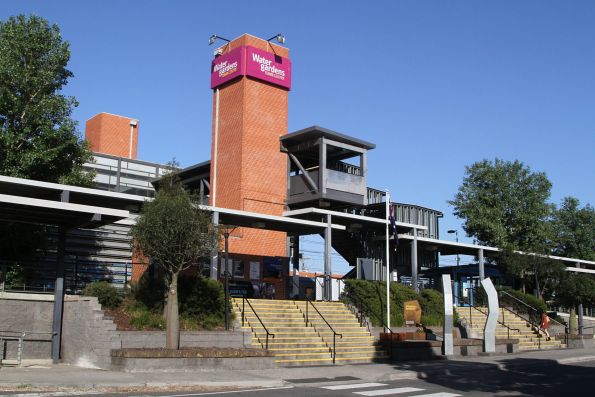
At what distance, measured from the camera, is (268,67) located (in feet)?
Answer: 112

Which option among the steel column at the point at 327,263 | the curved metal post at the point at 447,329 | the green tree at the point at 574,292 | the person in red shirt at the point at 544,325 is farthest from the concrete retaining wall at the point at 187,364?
the green tree at the point at 574,292

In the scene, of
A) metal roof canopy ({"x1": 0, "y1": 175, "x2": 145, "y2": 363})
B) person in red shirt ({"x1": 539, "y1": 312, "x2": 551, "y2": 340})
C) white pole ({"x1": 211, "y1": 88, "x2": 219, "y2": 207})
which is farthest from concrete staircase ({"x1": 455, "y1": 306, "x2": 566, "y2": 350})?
metal roof canopy ({"x1": 0, "y1": 175, "x2": 145, "y2": 363})

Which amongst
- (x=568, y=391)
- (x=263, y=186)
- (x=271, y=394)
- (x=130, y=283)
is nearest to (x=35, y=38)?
(x=130, y=283)

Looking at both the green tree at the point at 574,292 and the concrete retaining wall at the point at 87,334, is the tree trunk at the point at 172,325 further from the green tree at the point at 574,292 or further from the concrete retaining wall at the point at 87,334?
the green tree at the point at 574,292

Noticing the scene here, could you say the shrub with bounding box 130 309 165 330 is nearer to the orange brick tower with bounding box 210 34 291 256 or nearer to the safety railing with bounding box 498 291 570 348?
the orange brick tower with bounding box 210 34 291 256

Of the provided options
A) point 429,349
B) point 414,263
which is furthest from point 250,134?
point 429,349

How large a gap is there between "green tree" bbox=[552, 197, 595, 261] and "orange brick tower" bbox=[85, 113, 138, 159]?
112ft

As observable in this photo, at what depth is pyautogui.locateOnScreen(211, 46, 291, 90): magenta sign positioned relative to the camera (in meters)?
33.2

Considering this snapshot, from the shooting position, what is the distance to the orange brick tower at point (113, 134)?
163ft

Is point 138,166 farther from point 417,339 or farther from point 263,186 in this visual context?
point 417,339

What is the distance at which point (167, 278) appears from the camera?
19812mm

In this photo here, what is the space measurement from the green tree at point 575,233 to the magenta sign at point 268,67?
91.2 ft

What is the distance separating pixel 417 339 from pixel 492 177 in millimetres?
20776

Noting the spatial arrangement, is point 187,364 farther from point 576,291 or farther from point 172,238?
point 576,291
